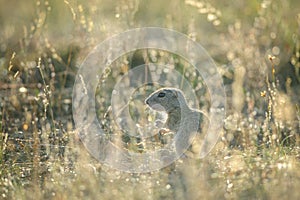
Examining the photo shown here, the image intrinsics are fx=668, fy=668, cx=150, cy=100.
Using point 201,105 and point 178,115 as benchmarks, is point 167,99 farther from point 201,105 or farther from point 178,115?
point 201,105

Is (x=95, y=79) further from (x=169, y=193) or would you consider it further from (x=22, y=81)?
(x=169, y=193)

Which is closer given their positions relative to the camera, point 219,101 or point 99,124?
point 99,124

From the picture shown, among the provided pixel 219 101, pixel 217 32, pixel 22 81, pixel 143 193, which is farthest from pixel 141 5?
pixel 143 193

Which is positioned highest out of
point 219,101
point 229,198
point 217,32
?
point 217,32

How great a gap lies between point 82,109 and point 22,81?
1503mm

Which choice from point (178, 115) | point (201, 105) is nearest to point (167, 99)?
point (178, 115)

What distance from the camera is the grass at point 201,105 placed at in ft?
14.8

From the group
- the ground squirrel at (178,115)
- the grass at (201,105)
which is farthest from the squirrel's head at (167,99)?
the grass at (201,105)

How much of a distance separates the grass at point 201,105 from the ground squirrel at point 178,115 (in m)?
0.21

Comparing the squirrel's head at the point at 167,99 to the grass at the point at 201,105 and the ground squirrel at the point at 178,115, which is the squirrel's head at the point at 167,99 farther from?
the grass at the point at 201,105

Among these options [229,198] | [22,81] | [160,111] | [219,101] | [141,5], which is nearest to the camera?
[229,198]

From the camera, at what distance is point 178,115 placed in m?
5.40

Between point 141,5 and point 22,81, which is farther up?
point 141,5

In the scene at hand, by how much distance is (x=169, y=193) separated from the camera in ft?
14.5
